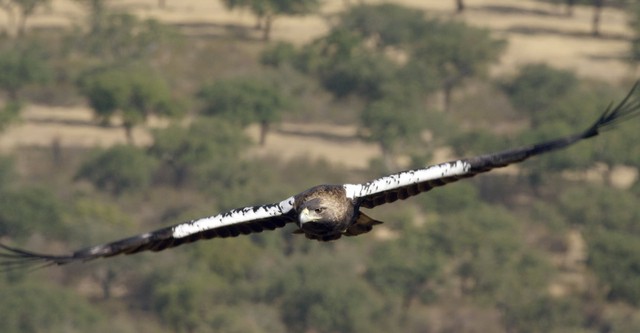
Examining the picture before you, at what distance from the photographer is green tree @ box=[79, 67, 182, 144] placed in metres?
81.6

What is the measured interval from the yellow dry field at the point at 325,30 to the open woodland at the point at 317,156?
0.60 feet

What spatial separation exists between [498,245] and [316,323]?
978cm

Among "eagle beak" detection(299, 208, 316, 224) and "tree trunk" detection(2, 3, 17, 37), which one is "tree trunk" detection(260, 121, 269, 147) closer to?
"tree trunk" detection(2, 3, 17, 37)

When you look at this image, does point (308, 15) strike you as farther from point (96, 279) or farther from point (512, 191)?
point (96, 279)

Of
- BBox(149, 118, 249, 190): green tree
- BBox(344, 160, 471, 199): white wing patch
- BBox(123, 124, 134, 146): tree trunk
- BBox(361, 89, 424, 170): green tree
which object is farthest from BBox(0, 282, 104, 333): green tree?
BBox(344, 160, 471, 199): white wing patch

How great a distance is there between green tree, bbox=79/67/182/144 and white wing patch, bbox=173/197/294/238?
62429 mm

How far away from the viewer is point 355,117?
8644 cm

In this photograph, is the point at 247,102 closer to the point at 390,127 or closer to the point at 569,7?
the point at 390,127

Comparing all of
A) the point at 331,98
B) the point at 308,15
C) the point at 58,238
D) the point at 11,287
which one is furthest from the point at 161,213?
the point at 308,15

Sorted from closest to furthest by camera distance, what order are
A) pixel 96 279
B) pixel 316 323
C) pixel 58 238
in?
pixel 316 323 → pixel 96 279 → pixel 58 238

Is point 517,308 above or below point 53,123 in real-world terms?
above

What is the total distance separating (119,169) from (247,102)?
36.0 feet

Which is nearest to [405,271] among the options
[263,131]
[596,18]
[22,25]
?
[263,131]

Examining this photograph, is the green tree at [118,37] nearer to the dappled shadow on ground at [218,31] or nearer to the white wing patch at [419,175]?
the dappled shadow on ground at [218,31]
